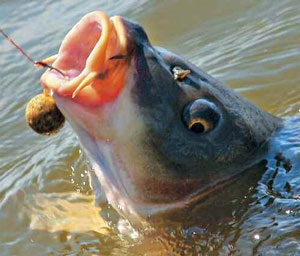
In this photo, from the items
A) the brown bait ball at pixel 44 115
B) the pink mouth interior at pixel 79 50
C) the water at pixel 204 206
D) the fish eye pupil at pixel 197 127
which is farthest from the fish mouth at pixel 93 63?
the water at pixel 204 206

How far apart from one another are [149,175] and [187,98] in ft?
1.23

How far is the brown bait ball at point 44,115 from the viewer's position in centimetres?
350

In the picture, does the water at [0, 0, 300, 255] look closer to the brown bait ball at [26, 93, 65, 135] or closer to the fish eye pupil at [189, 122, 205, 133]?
the fish eye pupil at [189, 122, 205, 133]

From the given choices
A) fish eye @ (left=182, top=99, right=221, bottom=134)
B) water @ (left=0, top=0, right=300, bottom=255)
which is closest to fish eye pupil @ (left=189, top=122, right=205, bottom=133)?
fish eye @ (left=182, top=99, right=221, bottom=134)

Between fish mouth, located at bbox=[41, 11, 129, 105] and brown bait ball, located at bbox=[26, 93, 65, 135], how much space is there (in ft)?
1.00

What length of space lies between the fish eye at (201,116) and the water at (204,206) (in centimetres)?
39

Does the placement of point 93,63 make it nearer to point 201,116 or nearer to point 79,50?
point 79,50

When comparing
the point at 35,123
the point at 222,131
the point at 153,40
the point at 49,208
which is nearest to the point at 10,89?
the point at 153,40

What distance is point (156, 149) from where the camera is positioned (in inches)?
131

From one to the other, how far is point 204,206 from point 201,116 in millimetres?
450

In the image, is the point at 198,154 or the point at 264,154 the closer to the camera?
the point at 198,154

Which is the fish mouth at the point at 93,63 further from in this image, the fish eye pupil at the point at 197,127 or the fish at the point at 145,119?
the fish eye pupil at the point at 197,127

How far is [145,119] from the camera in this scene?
3240 mm

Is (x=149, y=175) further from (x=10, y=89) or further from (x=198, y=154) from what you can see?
(x=10, y=89)
